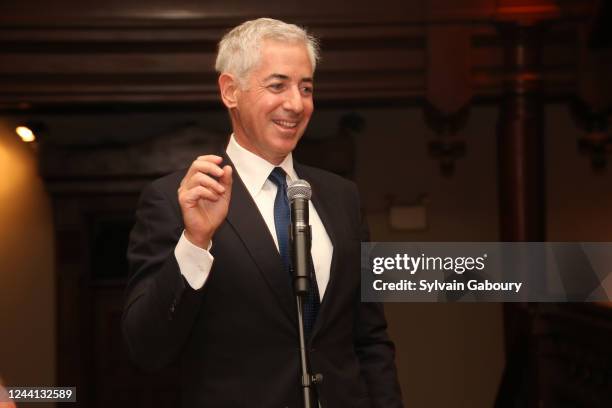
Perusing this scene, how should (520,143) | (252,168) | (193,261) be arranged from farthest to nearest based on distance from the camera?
(520,143)
(252,168)
(193,261)

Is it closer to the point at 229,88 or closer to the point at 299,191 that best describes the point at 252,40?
the point at 229,88

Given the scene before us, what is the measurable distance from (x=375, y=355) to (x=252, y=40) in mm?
631

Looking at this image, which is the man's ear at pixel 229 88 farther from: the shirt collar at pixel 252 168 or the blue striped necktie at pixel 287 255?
the blue striped necktie at pixel 287 255

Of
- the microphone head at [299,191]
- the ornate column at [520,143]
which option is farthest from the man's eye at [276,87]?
the ornate column at [520,143]

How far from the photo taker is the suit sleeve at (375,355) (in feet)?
4.99

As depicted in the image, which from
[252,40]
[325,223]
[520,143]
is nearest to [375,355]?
[325,223]

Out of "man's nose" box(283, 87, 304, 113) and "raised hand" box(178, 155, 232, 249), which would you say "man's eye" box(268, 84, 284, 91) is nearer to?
"man's nose" box(283, 87, 304, 113)

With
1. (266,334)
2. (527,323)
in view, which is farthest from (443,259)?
(266,334)

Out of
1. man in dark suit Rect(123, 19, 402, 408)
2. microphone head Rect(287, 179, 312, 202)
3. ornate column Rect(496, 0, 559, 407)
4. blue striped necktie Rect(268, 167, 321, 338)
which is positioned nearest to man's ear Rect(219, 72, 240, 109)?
man in dark suit Rect(123, 19, 402, 408)

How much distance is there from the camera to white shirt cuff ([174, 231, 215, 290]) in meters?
1.26

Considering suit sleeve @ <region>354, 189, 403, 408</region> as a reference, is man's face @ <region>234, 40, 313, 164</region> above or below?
above

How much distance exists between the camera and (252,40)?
4.74ft

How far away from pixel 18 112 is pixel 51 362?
1.11 metres

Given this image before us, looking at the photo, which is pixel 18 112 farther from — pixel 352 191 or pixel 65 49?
pixel 352 191
